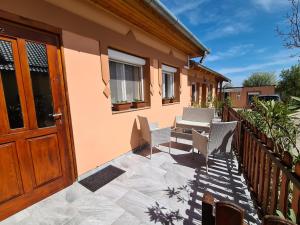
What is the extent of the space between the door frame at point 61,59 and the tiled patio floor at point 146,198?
46 cm

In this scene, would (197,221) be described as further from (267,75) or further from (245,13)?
(267,75)

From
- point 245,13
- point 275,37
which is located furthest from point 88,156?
point 245,13

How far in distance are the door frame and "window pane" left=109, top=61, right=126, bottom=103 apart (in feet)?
4.15

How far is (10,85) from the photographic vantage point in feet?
6.41

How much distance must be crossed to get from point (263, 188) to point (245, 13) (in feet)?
16.5

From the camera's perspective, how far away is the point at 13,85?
1.98 m

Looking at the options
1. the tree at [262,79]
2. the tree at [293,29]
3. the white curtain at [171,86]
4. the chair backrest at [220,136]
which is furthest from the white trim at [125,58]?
the tree at [262,79]

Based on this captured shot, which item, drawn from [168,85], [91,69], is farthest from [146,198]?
[168,85]

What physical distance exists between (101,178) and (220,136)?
→ 7.90 feet

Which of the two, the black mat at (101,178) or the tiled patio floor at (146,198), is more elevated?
the black mat at (101,178)

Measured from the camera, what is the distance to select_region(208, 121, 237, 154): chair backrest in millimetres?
2902

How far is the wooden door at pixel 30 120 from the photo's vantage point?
6.31 feet

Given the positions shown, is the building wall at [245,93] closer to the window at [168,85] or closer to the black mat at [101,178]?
the window at [168,85]

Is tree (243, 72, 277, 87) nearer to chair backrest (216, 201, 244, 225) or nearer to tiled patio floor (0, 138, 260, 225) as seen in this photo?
tiled patio floor (0, 138, 260, 225)
